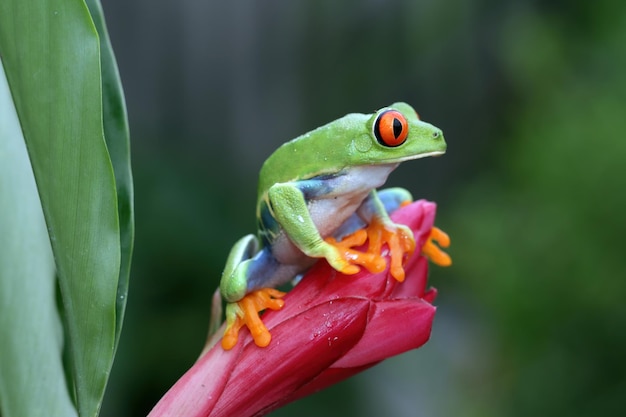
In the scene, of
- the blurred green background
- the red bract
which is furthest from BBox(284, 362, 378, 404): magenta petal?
the blurred green background

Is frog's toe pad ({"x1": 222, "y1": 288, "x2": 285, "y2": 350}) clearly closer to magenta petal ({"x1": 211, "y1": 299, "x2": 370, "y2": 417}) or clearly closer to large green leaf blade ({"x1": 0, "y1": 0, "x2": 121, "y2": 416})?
magenta petal ({"x1": 211, "y1": 299, "x2": 370, "y2": 417})

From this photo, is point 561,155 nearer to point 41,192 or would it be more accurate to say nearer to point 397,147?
point 397,147

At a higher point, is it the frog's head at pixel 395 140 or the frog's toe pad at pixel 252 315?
the frog's head at pixel 395 140

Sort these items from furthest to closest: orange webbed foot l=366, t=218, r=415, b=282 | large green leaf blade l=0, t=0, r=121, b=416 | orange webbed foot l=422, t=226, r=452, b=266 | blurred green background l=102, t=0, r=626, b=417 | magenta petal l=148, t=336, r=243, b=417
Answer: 1. blurred green background l=102, t=0, r=626, b=417
2. orange webbed foot l=422, t=226, r=452, b=266
3. orange webbed foot l=366, t=218, r=415, b=282
4. magenta petal l=148, t=336, r=243, b=417
5. large green leaf blade l=0, t=0, r=121, b=416

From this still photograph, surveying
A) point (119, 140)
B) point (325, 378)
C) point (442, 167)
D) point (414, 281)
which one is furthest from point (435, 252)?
point (442, 167)

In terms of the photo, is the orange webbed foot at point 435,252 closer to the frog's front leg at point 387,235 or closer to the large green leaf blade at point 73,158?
the frog's front leg at point 387,235

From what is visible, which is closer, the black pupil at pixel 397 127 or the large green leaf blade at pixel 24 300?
the large green leaf blade at pixel 24 300

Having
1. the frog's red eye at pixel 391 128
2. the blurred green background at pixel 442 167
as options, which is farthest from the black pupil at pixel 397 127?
the blurred green background at pixel 442 167

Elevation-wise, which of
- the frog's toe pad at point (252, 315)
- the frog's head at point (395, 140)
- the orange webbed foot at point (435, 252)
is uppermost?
the frog's head at point (395, 140)
